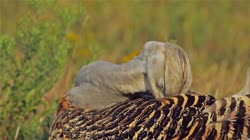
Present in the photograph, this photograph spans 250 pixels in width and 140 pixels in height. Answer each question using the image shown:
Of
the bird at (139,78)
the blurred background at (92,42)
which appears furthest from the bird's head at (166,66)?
the blurred background at (92,42)

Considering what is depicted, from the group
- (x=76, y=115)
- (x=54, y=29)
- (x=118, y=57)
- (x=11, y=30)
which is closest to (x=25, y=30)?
(x=54, y=29)

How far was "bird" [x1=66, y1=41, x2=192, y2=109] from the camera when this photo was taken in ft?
14.7

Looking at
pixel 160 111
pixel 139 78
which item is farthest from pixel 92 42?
pixel 160 111

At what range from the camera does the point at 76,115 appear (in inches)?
193

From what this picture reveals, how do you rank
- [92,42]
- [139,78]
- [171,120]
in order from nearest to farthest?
1. [171,120]
2. [139,78]
3. [92,42]

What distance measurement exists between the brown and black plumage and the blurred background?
972 millimetres

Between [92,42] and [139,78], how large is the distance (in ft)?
9.94

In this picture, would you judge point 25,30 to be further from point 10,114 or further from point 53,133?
point 53,133

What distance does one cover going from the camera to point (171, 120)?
4.46 m

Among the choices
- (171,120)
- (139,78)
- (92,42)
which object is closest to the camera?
(171,120)

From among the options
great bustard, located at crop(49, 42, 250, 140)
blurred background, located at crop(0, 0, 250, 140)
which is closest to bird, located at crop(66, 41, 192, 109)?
great bustard, located at crop(49, 42, 250, 140)

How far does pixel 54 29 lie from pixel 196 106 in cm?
195

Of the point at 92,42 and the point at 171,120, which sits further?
the point at 92,42

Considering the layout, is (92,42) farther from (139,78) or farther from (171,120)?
(171,120)
